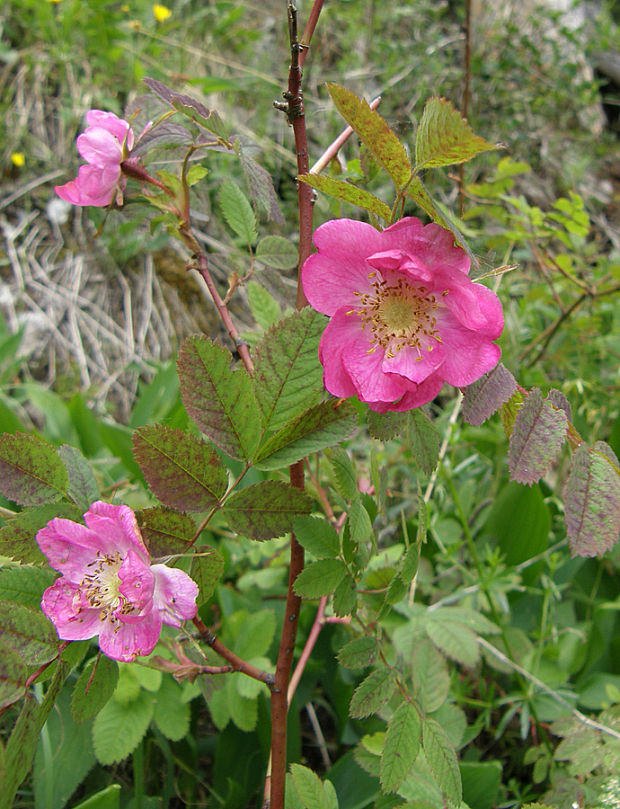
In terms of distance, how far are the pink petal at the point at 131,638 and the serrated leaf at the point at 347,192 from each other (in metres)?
0.31

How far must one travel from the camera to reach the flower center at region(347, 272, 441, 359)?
0.49 m

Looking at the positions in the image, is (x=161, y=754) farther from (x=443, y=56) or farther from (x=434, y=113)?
(x=443, y=56)

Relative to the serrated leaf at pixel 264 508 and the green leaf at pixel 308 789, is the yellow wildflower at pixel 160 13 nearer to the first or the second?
the serrated leaf at pixel 264 508

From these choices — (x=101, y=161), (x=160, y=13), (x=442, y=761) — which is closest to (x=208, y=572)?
(x=442, y=761)

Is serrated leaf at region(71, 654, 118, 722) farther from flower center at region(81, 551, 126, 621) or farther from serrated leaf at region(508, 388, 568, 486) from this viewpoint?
serrated leaf at region(508, 388, 568, 486)

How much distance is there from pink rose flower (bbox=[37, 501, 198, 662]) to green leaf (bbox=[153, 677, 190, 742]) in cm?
39

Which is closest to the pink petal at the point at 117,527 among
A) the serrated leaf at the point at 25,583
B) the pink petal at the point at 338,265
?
the serrated leaf at the point at 25,583

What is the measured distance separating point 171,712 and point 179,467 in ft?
1.54

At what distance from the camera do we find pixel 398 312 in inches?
20.0

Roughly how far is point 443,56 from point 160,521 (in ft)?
9.55

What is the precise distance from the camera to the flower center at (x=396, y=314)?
0.49 m

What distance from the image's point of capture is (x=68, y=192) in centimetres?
57

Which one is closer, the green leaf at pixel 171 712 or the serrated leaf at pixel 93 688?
the serrated leaf at pixel 93 688

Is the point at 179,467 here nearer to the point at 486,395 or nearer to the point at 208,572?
the point at 208,572
